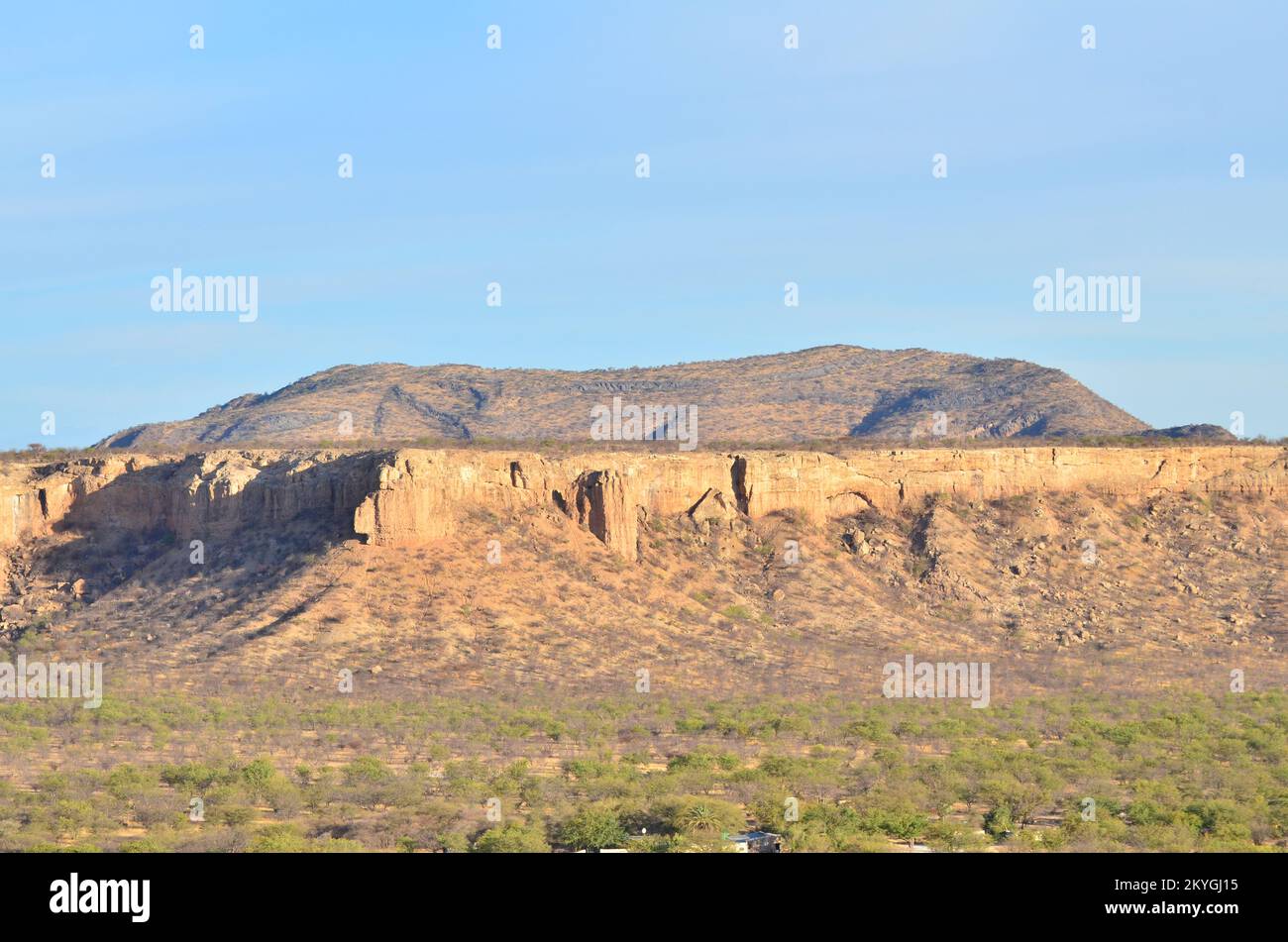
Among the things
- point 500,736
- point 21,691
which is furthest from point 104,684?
point 500,736

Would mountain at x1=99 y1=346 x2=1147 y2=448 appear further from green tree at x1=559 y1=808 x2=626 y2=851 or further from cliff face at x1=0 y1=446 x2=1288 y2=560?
green tree at x1=559 y1=808 x2=626 y2=851

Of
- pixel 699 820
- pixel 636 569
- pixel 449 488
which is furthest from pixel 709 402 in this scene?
pixel 699 820

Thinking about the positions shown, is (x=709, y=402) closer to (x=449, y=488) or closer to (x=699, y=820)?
(x=449, y=488)

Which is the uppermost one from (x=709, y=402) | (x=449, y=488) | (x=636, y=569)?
(x=709, y=402)

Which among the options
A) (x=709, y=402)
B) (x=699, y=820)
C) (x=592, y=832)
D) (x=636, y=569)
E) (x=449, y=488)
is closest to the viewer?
(x=592, y=832)

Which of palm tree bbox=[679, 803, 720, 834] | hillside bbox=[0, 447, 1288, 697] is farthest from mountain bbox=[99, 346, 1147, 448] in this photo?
palm tree bbox=[679, 803, 720, 834]

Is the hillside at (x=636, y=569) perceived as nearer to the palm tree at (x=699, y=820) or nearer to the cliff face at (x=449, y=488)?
the cliff face at (x=449, y=488)
